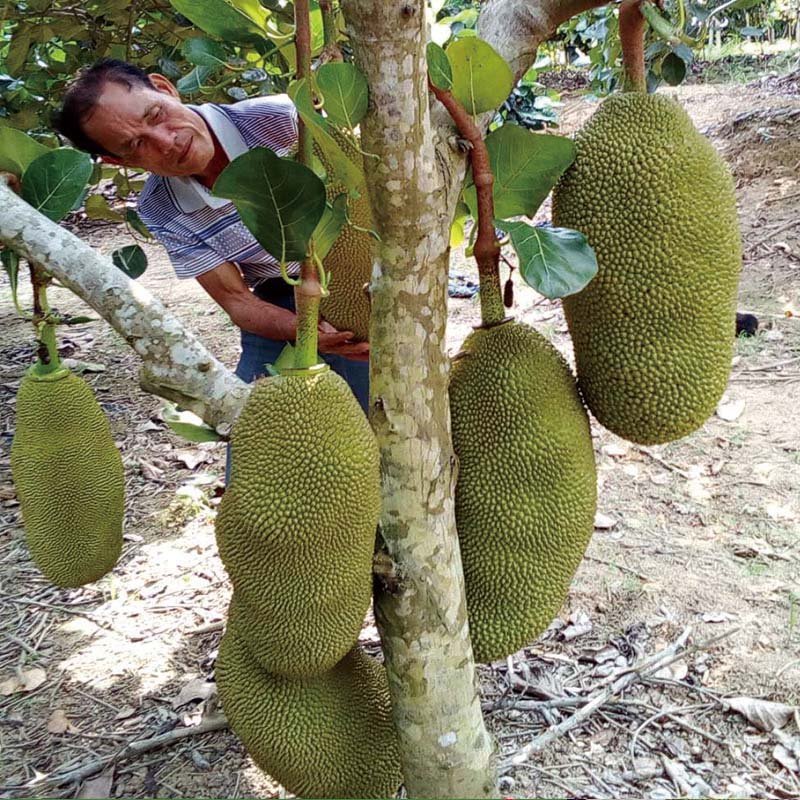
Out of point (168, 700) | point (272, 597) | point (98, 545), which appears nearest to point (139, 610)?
point (168, 700)

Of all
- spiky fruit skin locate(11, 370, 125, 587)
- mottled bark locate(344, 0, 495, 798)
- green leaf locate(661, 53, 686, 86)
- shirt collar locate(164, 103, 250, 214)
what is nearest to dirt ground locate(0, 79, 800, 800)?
spiky fruit skin locate(11, 370, 125, 587)

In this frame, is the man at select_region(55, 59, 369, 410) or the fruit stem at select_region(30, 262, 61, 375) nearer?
the fruit stem at select_region(30, 262, 61, 375)

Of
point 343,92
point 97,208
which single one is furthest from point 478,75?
point 97,208

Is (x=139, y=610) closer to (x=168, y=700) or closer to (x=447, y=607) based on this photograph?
(x=168, y=700)

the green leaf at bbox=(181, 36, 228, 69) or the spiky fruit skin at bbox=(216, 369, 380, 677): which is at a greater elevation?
the green leaf at bbox=(181, 36, 228, 69)

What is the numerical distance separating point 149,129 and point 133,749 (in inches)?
40.2

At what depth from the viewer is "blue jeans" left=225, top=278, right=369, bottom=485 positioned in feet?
5.17

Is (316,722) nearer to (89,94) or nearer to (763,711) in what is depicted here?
(763,711)

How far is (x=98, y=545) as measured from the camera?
4.14ft

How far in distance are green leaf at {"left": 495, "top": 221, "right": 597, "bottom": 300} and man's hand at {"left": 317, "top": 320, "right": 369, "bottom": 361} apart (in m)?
0.50

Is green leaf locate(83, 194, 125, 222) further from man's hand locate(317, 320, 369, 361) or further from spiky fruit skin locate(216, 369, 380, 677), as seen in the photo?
spiky fruit skin locate(216, 369, 380, 677)

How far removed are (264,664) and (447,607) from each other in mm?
209

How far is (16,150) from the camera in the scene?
0.96 m

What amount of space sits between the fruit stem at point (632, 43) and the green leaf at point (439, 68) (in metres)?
0.20
